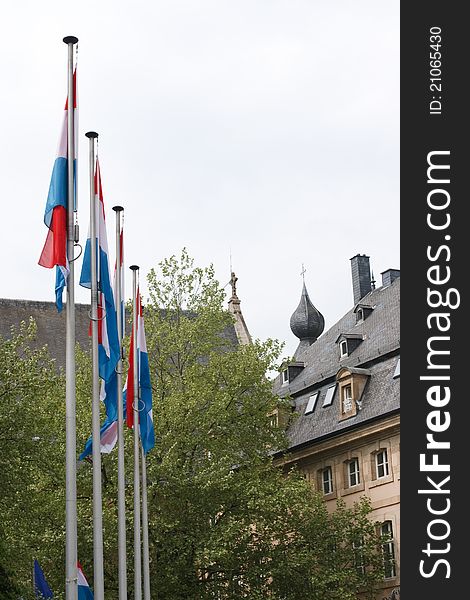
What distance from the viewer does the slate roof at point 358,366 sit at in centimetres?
5197

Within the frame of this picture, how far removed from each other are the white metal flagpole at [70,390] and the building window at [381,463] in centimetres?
3113

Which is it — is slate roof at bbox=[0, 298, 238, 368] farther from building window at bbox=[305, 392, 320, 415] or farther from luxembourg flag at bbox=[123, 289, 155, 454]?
luxembourg flag at bbox=[123, 289, 155, 454]

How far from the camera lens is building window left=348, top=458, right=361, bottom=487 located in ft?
173

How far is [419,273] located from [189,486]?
80.7 feet

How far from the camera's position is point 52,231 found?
21.4m

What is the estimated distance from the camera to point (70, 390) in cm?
2067

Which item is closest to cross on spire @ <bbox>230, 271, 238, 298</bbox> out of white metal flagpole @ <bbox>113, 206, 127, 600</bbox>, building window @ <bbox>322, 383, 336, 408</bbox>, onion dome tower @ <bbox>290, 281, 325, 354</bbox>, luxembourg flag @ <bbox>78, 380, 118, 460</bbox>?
onion dome tower @ <bbox>290, 281, 325, 354</bbox>

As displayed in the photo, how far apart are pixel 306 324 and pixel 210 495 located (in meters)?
29.2

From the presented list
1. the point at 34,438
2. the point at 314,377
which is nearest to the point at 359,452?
the point at 314,377

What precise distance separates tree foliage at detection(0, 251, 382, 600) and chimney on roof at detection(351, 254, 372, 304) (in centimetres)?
1683

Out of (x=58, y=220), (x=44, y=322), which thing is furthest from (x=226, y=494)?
(x=44, y=322)

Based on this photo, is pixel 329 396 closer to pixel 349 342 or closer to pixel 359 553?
pixel 349 342

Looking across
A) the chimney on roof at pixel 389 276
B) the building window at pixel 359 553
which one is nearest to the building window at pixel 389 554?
the building window at pixel 359 553

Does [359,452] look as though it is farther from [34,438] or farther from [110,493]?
[34,438]
